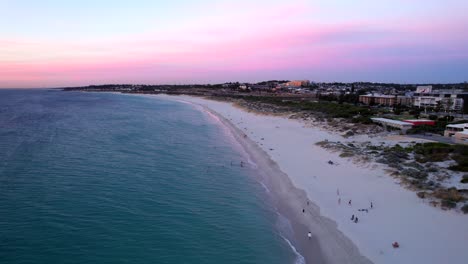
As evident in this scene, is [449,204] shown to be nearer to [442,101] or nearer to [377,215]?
[377,215]

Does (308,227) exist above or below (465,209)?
below

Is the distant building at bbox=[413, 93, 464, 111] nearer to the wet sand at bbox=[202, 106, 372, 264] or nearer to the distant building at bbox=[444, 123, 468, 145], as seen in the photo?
the distant building at bbox=[444, 123, 468, 145]

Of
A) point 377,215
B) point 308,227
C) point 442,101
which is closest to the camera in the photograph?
point 308,227

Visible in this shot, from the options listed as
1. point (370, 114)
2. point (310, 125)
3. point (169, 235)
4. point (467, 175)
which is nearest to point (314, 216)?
point (169, 235)

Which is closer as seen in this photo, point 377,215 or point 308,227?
point 308,227

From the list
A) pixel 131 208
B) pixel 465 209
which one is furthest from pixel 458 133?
pixel 131 208

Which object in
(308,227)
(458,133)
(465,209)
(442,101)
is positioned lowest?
(308,227)

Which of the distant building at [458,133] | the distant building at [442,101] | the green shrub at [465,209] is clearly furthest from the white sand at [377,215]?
the distant building at [442,101]
